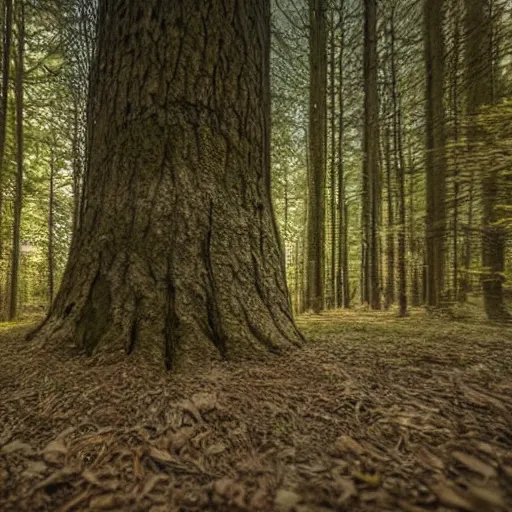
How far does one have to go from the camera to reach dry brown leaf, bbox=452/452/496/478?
824mm

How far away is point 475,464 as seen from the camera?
0.86 m

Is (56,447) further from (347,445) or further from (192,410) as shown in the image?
(347,445)

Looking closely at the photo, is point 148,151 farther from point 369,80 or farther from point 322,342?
point 369,80

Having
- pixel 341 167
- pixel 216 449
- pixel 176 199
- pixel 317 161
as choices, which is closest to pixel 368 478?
pixel 216 449

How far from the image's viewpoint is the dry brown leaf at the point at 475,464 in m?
0.82

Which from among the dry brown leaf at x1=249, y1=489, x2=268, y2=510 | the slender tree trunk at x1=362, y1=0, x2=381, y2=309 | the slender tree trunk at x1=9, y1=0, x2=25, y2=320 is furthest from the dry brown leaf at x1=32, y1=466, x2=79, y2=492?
the slender tree trunk at x1=9, y1=0, x2=25, y2=320

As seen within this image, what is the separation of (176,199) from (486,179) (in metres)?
4.77

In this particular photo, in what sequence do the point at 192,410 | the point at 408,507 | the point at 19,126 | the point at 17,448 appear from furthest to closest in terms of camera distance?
the point at 19,126
the point at 192,410
the point at 17,448
the point at 408,507

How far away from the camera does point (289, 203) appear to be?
14.0 metres

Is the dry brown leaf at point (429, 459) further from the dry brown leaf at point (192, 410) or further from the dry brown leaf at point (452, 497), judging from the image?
the dry brown leaf at point (192, 410)

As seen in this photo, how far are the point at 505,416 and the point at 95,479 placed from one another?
1.45m

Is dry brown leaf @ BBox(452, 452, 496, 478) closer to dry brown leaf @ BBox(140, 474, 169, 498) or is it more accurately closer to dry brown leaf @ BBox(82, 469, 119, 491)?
dry brown leaf @ BBox(140, 474, 169, 498)

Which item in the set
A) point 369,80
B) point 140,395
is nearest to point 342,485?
point 140,395

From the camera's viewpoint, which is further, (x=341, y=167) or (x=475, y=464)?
(x=341, y=167)
